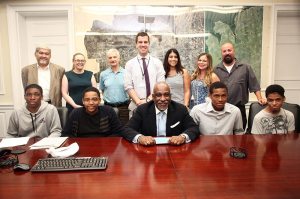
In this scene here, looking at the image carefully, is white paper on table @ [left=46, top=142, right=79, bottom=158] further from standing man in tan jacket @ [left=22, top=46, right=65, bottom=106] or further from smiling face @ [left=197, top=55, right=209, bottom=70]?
smiling face @ [left=197, top=55, right=209, bottom=70]

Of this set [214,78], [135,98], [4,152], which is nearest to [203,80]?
[214,78]

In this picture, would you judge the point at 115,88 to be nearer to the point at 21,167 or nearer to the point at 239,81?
the point at 239,81

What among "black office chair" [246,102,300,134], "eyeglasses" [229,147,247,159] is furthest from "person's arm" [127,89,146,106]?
"eyeglasses" [229,147,247,159]

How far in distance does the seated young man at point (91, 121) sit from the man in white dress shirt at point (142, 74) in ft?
2.19

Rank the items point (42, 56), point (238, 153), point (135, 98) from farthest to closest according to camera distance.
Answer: point (42, 56)
point (135, 98)
point (238, 153)

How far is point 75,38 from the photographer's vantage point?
4375 mm

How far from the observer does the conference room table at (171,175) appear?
4.50 ft

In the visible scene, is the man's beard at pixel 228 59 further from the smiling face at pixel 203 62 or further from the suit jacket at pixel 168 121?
the suit jacket at pixel 168 121

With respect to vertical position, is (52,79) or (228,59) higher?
(228,59)

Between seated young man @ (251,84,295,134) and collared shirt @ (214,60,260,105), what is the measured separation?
0.73 metres

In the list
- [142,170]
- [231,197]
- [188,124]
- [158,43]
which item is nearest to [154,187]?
[142,170]

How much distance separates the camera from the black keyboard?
1649 mm

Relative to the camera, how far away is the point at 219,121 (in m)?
2.59

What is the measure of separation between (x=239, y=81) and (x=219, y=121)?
97 centimetres
